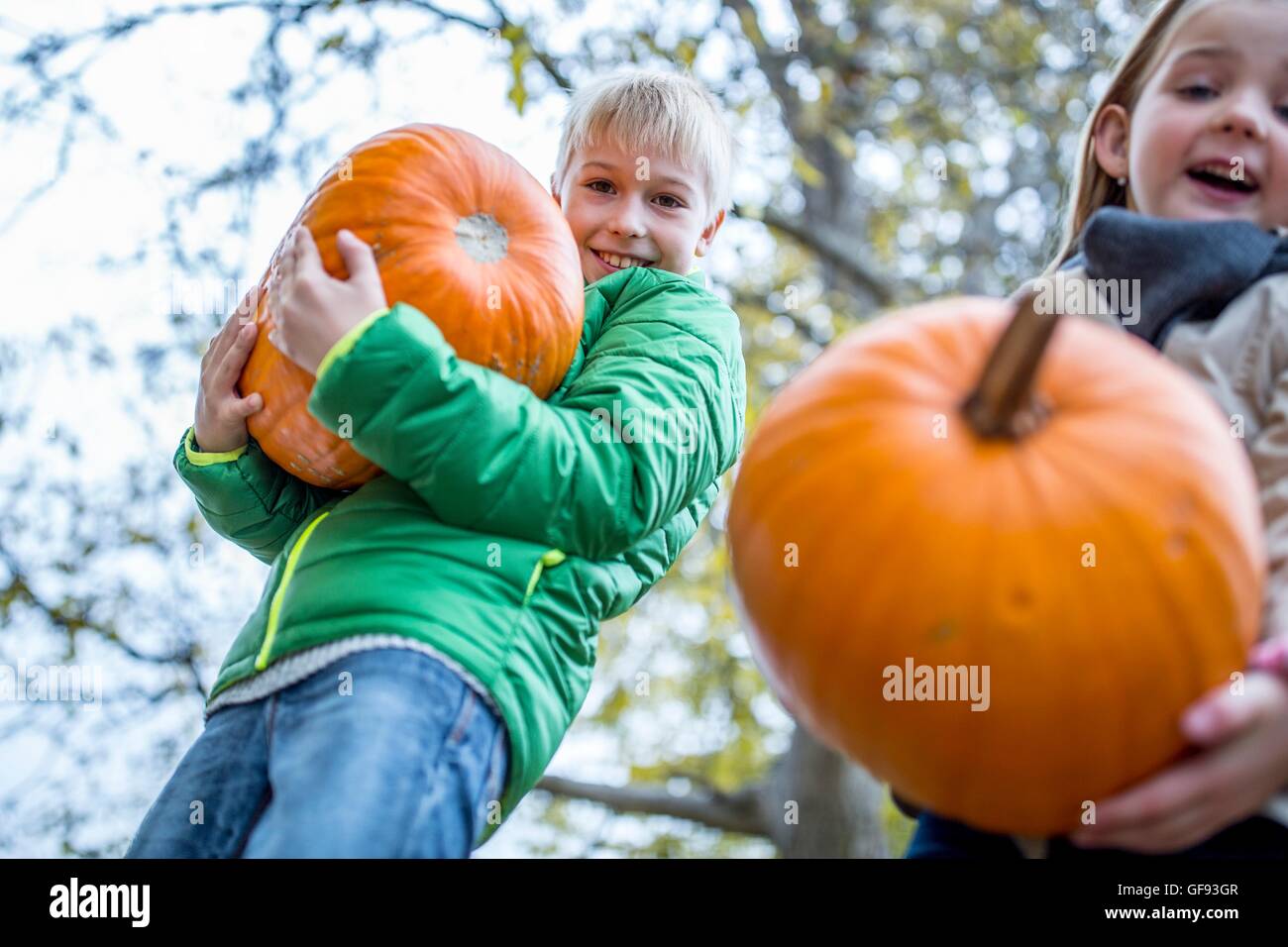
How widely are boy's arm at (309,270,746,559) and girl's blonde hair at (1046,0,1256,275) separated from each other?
0.71m

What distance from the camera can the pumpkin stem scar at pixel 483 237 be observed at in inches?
71.0

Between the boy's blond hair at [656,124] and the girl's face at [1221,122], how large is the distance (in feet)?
2.78

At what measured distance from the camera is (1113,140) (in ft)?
6.61

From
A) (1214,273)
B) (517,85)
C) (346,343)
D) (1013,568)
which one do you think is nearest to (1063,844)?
(1013,568)

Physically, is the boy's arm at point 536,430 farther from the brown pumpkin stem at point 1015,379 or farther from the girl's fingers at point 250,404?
the brown pumpkin stem at point 1015,379

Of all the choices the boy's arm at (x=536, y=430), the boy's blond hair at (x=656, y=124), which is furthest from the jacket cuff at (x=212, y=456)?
the boy's blond hair at (x=656, y=124)

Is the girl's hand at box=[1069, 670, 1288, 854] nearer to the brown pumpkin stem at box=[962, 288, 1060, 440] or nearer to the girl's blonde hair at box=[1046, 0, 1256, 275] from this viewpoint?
the brown pumpkin stem at box=[962, 288, 1060, 440]

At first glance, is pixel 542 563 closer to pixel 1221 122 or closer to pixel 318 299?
pixel 318 299

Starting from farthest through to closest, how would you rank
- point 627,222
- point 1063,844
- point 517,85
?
point 517,85, point 627,222, point 1063,844

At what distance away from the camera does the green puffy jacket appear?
5.24 feet

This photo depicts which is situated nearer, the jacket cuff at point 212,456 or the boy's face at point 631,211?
the jacket cuff at point 212,456

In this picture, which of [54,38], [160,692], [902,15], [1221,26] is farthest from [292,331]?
[902,15]

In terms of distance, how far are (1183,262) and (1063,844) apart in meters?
0.80

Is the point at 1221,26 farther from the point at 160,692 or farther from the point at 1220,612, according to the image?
the point at 160,692
